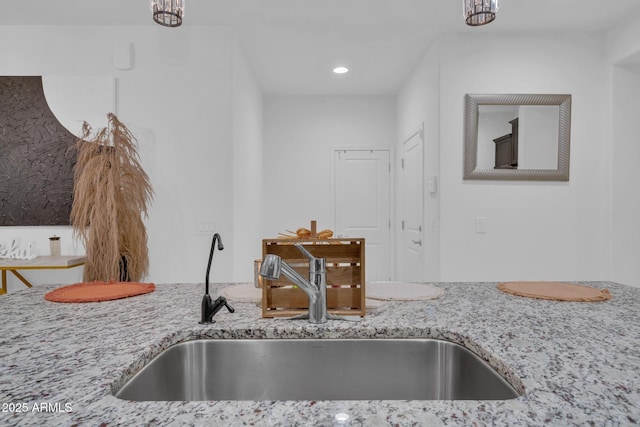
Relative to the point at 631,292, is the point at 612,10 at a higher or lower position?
higher

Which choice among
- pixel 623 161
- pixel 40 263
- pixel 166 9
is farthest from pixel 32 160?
pixel 623 161

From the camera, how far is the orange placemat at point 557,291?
48.3 inches

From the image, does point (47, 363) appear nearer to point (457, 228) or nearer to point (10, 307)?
point (10, 307)

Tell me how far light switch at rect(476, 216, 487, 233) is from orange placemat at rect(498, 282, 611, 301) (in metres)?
1.71

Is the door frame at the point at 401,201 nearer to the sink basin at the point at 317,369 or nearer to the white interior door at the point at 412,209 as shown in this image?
the white interior door at the point at 412,209

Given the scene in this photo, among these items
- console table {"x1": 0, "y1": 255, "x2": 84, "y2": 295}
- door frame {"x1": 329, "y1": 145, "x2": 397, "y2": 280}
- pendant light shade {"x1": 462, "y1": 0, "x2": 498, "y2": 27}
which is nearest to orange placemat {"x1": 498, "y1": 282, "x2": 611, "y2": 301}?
pendant light shade {"x1": 462, "y1": 0, "x2": 498, "y2": 27}

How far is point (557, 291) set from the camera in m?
1.31

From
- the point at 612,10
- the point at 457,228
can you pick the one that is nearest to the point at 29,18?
the point at 457,228

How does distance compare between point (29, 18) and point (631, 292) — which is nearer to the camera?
point (631, 292)

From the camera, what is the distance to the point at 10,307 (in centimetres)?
118

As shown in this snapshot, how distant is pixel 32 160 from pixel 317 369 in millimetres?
3118

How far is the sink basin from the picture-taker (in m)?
0.95

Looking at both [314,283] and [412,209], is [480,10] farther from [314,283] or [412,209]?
[412,209]

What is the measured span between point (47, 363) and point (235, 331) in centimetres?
38
